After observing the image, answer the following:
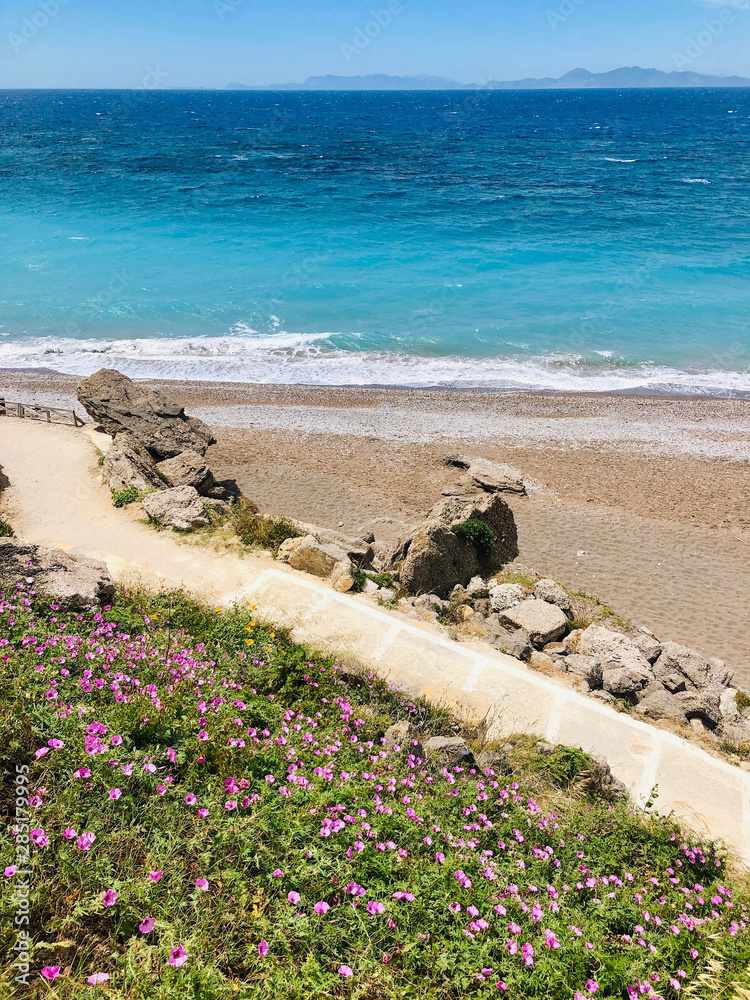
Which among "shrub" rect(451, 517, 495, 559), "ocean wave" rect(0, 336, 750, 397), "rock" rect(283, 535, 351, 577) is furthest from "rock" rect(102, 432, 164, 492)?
"ocean wave" rect(0, 336, 750, 397)

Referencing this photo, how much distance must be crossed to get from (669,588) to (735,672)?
9.50 ft

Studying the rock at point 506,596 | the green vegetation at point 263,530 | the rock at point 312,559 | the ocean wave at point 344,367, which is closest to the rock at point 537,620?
the rock at point 506,596

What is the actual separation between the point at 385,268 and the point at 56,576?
3799cm

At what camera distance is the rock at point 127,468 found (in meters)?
14.7

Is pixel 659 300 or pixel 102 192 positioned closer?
pixel 659 300

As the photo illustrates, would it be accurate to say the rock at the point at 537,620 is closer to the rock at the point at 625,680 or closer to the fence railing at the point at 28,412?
the rock at the point at 625,680

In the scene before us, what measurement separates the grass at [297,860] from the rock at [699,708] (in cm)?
319

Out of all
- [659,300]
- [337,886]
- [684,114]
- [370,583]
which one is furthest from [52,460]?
[684,114]

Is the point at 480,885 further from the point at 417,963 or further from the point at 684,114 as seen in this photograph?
the point at 684,114

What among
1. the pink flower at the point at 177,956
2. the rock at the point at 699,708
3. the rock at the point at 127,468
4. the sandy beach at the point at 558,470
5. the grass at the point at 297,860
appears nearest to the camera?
the pink flower at the point at 177,956

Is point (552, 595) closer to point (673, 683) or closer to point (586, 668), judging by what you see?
point (586, 668)

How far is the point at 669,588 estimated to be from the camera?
15312 mm

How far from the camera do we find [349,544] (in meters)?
13.8

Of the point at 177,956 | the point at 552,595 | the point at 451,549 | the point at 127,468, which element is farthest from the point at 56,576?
the point at 552,595
